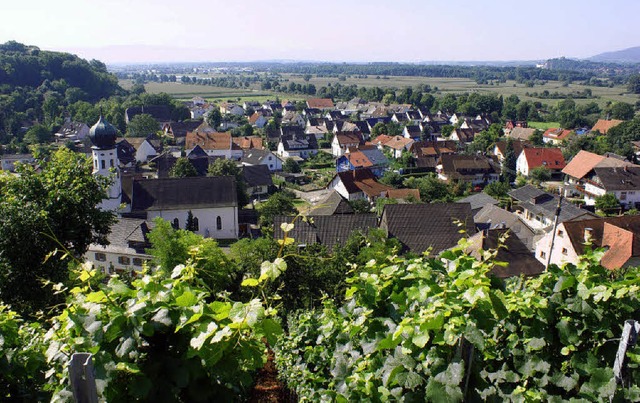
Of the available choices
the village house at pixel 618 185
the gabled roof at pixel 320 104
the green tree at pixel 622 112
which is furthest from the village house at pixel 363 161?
the green tree at pixel 622 112

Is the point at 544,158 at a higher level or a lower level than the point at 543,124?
lower

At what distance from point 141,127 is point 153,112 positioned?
697 inches

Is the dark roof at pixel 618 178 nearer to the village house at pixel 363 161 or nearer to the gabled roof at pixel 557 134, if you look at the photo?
the village house at pixel 363 161

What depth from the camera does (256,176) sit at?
46.5 metres

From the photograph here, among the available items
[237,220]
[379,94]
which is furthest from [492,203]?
[379,94]

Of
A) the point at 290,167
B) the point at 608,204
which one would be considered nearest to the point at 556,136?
the point at 608,204

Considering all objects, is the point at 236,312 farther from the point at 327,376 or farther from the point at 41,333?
the point at 327,376

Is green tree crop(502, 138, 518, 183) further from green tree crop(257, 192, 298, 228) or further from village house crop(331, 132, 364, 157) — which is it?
green tree crop(257, 192, 298, 228)

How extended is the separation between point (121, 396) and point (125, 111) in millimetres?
99855

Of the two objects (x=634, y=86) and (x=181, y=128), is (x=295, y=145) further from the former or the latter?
(x=634, y=86)

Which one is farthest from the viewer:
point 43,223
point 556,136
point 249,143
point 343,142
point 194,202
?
point 556,136

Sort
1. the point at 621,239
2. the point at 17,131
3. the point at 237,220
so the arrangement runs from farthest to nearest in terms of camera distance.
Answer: the point at 17,131, the point at 237,220, the point at 621,239

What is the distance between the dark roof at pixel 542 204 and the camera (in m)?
32.8

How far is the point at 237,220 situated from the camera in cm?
3434
